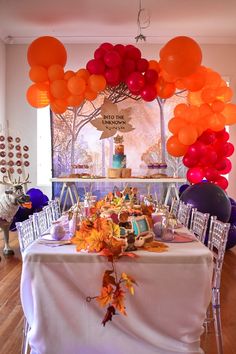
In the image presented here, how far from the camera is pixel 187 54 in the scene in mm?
4605

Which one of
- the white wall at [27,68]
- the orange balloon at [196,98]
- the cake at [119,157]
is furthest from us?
the white wall at [27,68]

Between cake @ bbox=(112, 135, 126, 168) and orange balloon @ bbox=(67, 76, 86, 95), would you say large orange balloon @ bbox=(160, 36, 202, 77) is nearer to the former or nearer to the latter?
orange balloon @ bbox=(67, 76, 86, 95)

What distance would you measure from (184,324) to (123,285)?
36 centimetres

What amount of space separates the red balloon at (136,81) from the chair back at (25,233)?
10.9 ft

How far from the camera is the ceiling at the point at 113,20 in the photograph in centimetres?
526

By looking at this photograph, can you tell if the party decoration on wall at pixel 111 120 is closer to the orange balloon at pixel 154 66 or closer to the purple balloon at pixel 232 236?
the orange balloon at pixel 154 66

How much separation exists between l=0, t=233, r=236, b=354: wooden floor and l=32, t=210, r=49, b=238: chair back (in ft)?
2.07

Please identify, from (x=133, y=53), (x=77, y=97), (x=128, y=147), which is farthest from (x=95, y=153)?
(x=133, y=53)

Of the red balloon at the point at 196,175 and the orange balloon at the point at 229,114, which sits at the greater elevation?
the orange balloon at the point at 229,114

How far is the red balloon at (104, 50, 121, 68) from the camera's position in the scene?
511 cm

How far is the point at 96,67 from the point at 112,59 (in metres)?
0.26

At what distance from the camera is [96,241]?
1.85 m

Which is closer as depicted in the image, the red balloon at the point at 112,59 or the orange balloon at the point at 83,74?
the red balloon at the point at 112,59

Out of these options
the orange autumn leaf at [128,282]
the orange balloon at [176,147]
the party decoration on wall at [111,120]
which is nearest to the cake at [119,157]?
the party decoration on wall at [111,120]
